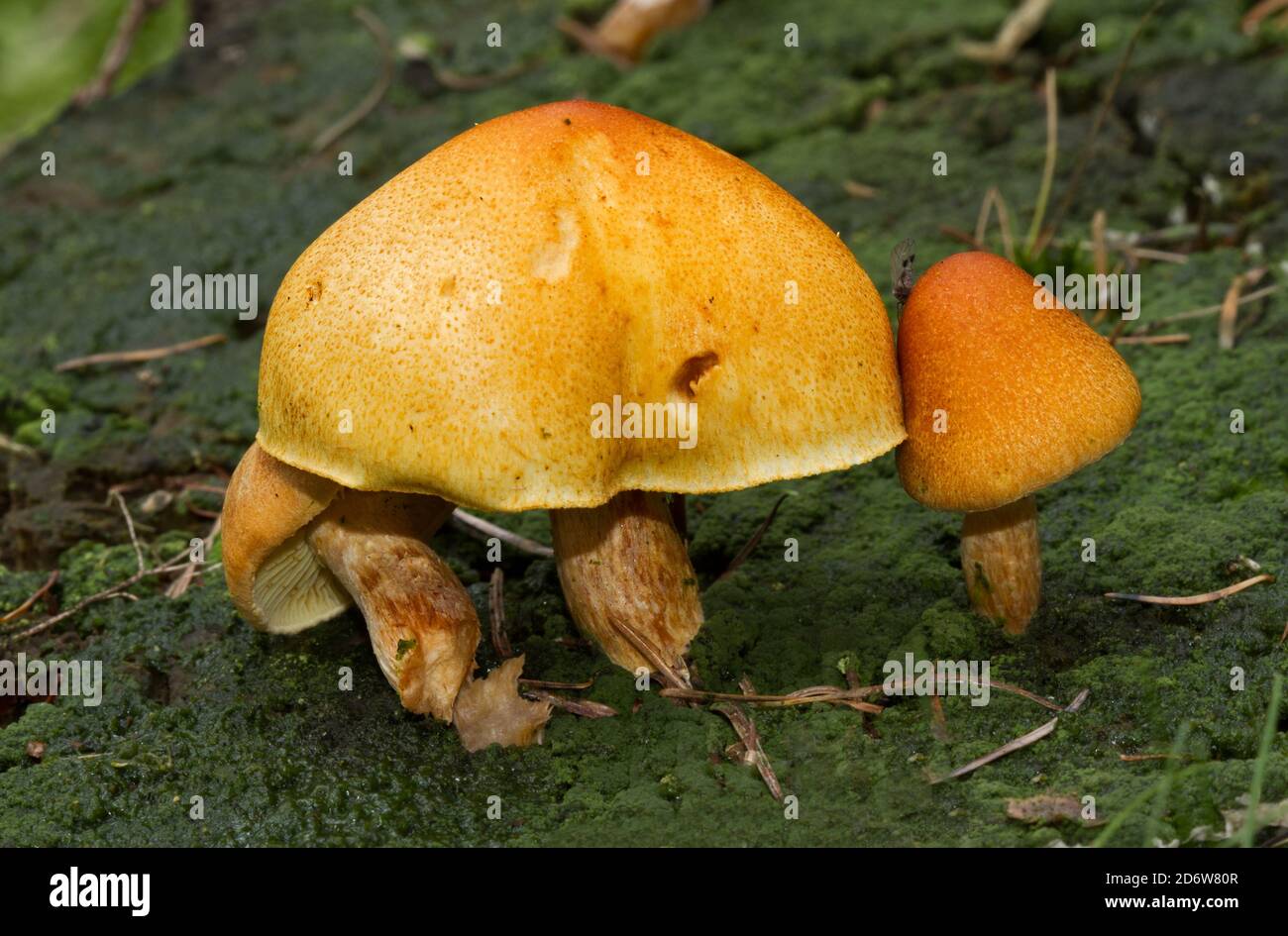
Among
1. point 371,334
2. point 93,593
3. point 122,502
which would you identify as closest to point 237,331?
point 122,502

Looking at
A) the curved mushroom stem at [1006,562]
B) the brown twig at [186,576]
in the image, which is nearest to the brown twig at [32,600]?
the brown twig at [186,576]

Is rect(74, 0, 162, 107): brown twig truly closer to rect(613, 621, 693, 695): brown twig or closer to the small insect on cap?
rect(613, 621, 693, 695): brown twig

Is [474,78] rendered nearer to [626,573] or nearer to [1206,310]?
[1206,310]

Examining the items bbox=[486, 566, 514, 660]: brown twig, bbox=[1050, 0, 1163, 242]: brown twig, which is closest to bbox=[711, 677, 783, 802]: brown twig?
bbox=[486, 566, 514, 660]: brown twig

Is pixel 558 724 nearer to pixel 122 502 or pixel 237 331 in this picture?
pixel 122 502

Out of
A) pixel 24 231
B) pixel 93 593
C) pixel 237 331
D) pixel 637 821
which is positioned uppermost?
pixel 24 231

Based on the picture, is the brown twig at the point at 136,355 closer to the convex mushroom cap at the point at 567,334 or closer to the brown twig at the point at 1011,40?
the convex mushroom cap at the point at 567,334
